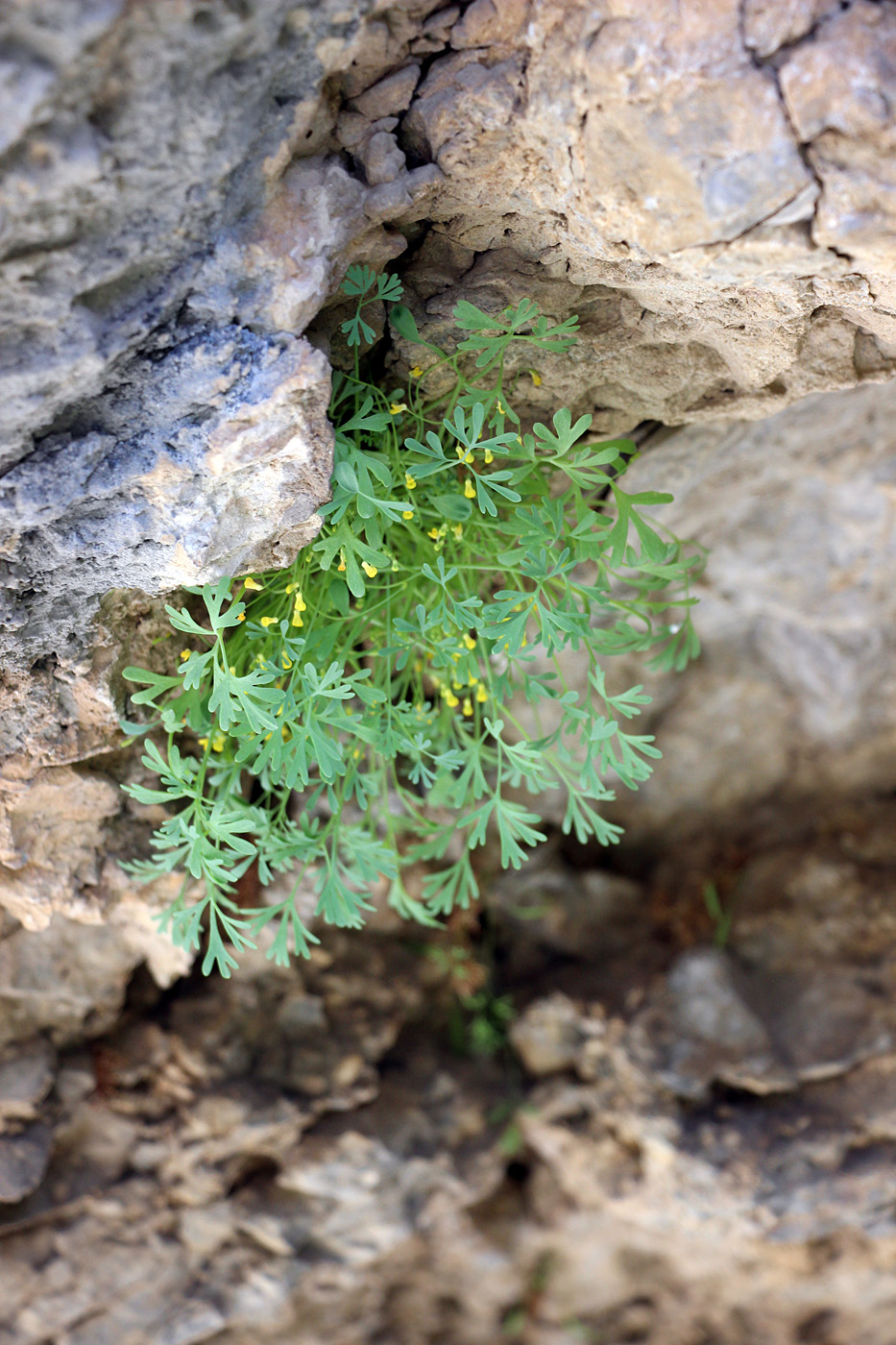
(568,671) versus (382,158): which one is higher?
(382,158)

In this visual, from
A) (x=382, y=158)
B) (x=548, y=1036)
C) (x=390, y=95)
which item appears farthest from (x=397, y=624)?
(x=548, y=1036)

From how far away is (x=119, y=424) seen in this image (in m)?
1.87

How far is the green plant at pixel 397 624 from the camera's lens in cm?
201

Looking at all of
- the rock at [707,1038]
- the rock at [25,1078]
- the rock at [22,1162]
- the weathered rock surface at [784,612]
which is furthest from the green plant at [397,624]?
the rock at [707,1038]

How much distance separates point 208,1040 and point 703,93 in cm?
322

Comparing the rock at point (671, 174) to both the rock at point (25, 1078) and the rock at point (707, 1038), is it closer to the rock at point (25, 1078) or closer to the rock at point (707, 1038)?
the rock at point (707, 1038)

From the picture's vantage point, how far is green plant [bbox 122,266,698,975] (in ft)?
6.59

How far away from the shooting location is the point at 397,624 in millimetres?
2191


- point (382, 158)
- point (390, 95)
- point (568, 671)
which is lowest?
point (568, 671)

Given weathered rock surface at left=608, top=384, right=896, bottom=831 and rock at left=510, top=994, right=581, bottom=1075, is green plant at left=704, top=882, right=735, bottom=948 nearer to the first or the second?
weathered rock surface at left=608, top=384, right=896, bottom=831

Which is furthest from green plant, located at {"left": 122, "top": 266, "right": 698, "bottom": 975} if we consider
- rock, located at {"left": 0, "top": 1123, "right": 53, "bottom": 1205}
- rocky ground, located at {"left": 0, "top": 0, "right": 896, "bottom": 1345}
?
rock, located at {"left": 0, "top": 1123, "right": 53, "bottom": 1205}

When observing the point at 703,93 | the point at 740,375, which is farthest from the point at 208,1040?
the point at 703,93

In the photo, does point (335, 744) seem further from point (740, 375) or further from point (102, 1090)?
point (102, 1090)

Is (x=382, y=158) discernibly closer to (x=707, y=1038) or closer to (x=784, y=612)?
(x=784, y=612)
